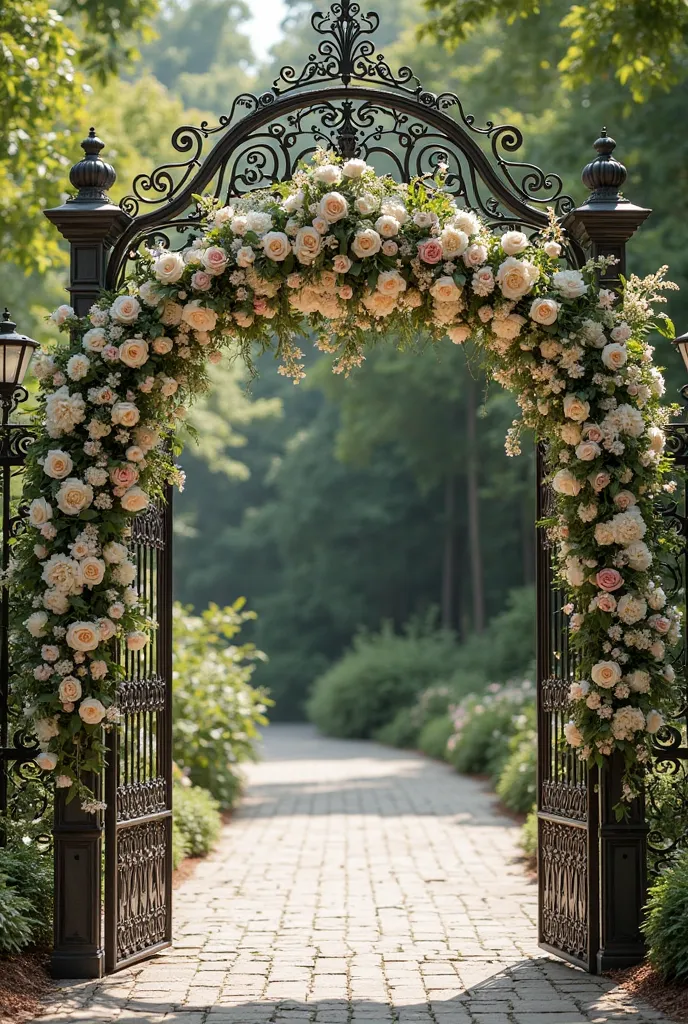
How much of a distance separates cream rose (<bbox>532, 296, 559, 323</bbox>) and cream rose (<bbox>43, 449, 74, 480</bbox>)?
256 cm

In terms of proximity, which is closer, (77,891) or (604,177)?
(77,891)

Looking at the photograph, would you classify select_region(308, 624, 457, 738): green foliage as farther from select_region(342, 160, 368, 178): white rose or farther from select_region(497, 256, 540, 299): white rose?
select_region(342, 160, 368, 178): white rose

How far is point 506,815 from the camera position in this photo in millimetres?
14023

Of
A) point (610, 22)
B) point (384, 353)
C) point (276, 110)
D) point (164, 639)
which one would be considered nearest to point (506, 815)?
point (164, 639)

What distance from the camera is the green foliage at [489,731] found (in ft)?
56.1

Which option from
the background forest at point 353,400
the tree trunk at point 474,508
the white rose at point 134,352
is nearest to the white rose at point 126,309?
the white rose at point 134,352

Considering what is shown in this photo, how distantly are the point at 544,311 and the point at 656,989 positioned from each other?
350cm

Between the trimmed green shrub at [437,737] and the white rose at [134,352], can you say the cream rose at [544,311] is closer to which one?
the white rose at [134,352]

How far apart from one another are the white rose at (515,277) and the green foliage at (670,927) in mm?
3159

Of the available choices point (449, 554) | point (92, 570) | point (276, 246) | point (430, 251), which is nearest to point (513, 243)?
point (430, 251)

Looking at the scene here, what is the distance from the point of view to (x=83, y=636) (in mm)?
6688

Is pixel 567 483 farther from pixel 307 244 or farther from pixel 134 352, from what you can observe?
pixel 134 352

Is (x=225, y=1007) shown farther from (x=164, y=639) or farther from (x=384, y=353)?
(x=384, y=353)

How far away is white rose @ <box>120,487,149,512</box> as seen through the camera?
6.90m
